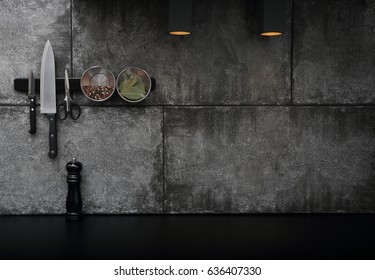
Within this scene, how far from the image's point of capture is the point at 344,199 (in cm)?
207

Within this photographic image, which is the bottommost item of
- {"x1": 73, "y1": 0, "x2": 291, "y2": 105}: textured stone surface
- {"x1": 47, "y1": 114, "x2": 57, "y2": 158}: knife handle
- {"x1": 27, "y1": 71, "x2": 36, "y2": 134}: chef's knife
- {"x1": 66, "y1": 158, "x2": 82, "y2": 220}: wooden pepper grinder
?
{"x1": 66, "y1": 158, "x2": 82, "y2": 220}: wooden pepper grinder

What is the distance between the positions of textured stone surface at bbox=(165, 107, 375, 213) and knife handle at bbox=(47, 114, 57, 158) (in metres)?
0.44

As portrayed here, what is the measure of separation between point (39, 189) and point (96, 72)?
52cm

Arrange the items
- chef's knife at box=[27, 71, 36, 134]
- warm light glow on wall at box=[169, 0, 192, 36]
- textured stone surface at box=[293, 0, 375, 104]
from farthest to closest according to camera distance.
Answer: textured stone surface at box=[293, 0, 375, 104], chef's knife at box=[27, 71, 36, 134], warm light glow on wall at box=[169, 0, 192, 36]

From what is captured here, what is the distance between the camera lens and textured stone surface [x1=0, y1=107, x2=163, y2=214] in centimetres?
202

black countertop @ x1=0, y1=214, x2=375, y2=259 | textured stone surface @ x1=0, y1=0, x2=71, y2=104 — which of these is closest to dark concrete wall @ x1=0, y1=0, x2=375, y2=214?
textured stone surface @ x1=0, y1=0, x2=71, y2=104

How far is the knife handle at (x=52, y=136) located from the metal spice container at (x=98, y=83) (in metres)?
0.16

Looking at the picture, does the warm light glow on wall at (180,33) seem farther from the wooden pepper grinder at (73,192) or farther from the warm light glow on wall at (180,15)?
the wooden pepper grinder at (73,192)

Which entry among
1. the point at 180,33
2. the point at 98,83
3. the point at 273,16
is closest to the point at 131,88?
the point at 98,83

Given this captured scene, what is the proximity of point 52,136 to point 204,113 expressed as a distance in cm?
61

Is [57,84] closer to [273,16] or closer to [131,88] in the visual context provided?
[131,88]

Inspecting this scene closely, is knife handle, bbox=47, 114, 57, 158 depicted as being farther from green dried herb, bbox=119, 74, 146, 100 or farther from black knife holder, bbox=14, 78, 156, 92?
green dried herb, bbox=119, 74, 146, 100
